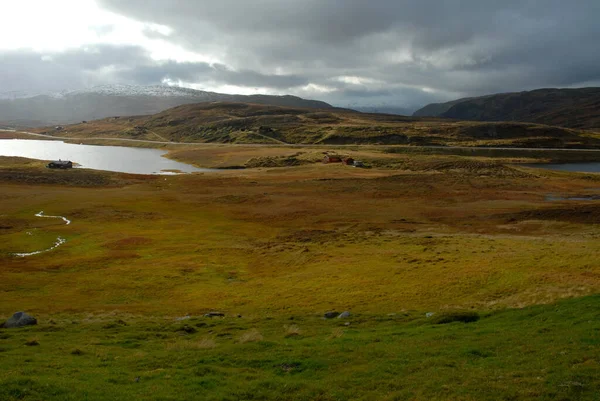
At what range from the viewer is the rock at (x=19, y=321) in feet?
87.8

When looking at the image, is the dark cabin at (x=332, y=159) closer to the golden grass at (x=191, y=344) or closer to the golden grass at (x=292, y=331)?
the golden grass at (x=292, y=331)

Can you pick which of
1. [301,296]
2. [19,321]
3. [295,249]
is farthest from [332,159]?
[19,321]

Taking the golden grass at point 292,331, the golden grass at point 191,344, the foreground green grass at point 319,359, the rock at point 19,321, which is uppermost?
the foreground green grass at point 319,359

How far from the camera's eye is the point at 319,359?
19406mm

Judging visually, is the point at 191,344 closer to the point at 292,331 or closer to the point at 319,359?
the point at 292,331

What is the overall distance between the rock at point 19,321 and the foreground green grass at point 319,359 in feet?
2.40

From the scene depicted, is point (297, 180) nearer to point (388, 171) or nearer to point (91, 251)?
point (388, 171)

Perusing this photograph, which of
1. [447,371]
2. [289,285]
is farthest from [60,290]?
[447,371]

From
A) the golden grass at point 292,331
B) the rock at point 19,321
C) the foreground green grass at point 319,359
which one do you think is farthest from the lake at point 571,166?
the rock at point 19,321

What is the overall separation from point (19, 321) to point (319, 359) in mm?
19332

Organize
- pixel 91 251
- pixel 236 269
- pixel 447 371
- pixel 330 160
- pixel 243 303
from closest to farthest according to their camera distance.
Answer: pixel 447 371 < pixel 243 303 < pixel 236 269 < pixel 91 251 < pixel 330 160

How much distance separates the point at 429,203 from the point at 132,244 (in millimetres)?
54487

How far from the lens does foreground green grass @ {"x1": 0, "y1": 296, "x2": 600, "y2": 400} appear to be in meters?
15.5

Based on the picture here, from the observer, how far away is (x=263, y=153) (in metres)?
186
